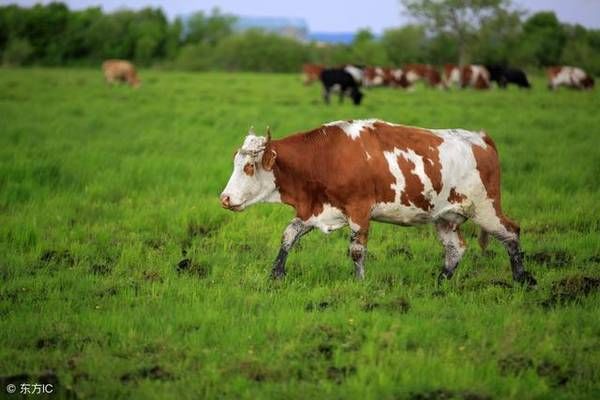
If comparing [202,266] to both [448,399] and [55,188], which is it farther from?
[55,188]

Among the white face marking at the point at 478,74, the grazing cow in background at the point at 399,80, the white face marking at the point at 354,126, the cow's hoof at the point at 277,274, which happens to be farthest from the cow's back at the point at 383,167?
the grazing cow in background at the point at 399,80

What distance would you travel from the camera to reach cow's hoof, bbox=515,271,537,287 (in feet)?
24.3

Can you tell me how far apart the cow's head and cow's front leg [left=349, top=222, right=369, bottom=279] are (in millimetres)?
957

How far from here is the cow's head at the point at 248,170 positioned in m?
7.43

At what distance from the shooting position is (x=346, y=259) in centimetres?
848

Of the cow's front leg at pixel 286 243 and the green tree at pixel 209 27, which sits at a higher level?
the cow's front leg at pixel 286 243

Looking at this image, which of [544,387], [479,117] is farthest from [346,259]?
[479,117]

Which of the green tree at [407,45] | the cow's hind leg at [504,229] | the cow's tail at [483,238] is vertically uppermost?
the cow's hind leg at [504,229]

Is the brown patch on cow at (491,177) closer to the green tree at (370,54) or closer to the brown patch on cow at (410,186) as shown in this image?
the brown patch on cow at (410,186)

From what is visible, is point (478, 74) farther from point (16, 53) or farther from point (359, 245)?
point (16, 53)

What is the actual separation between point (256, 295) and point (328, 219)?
106cm

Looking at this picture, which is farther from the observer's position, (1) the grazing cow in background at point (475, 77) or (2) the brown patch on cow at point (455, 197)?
(1) the grazing cow in background at point (475, 77)

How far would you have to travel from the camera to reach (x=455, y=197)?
25.3 feet

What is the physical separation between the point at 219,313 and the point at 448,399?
2.20 meters
